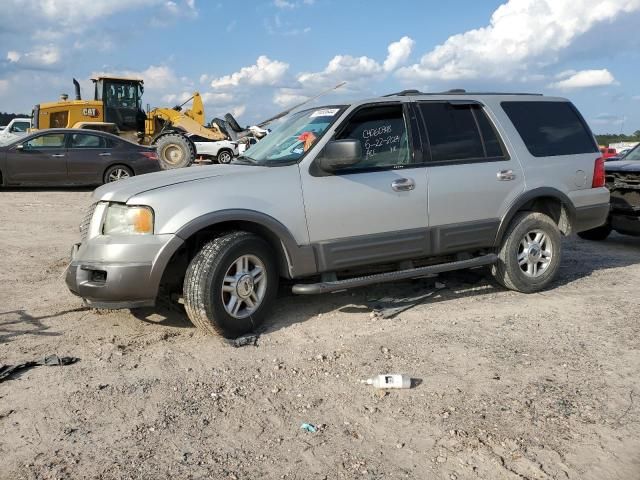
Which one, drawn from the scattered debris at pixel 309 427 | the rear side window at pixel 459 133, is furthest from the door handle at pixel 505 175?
the scattered debris at pixel 309 427

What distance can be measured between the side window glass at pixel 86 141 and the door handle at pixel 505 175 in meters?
10.4

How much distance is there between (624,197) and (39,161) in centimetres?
1134

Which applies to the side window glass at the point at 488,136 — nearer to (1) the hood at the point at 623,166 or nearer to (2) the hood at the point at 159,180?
(2) the hood at the point at 159,180

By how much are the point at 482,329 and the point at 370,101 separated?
2179 millimetres

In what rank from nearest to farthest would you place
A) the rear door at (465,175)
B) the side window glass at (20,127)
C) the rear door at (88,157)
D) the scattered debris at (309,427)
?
the scattered debris at (309,427) → the rear door at (465,175) → the rear door at (88,157) → the side window glass at (20,127)

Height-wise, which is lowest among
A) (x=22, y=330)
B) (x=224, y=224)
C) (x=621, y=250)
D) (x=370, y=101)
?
(x=621, y=250)

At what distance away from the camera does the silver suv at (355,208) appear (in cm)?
445

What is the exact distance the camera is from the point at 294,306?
5523 mm

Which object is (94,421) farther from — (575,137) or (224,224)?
(575,137)

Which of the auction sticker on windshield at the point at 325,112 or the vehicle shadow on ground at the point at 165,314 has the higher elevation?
the auction sticker on windshield at the point at 325,112

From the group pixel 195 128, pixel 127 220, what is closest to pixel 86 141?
pixel 195 128

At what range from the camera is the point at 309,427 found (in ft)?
11.0

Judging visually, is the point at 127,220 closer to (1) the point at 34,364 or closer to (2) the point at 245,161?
(1) the point at 34,364

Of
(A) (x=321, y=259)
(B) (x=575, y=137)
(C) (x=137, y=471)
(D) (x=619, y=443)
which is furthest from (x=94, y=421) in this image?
(B) (x=575, y=137)
